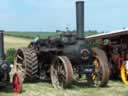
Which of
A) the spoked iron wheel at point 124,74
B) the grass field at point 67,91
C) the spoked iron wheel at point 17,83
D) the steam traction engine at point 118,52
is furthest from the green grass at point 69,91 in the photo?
the steam traction engine at point 118,52

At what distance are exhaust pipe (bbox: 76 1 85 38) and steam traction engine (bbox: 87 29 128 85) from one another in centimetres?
203

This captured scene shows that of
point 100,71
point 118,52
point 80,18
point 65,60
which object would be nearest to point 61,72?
point 65,60

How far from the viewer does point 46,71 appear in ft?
43.7

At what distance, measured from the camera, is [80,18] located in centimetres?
1292

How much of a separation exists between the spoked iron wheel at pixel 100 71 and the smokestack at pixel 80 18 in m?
0.87

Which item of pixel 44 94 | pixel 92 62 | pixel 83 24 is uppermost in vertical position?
pixel 83 24

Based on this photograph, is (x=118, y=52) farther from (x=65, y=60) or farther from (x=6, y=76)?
(x=6, y=76)

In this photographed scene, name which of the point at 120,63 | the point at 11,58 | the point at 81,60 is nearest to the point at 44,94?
the point at 81,60

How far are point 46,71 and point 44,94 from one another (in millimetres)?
2446

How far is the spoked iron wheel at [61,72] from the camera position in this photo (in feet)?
37.2

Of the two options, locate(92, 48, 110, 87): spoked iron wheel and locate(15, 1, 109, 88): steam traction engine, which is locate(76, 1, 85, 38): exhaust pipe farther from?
locate(92, 48, 110, 87): spoked iron wheel

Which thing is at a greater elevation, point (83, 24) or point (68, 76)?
point (83, 24)

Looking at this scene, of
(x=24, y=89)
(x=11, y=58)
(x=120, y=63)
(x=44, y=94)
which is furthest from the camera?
(x=11, y=58)

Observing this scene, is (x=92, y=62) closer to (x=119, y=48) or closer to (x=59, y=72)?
(x=59, y=72)
